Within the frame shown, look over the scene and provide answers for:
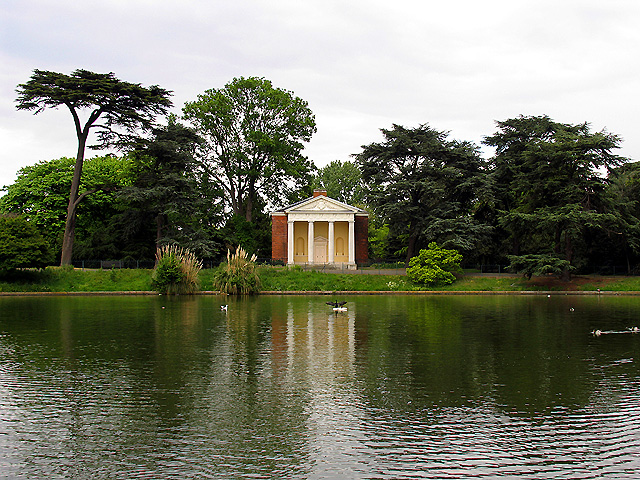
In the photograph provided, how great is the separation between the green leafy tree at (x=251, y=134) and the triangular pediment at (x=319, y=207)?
5.63 meters

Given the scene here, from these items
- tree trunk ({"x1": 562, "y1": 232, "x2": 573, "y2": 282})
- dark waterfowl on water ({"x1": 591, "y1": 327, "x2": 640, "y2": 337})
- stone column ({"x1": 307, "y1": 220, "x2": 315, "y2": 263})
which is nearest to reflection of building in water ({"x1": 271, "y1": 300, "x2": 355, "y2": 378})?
dark waterfowl on water ({"x1": 591, "y1": 327, "x2": 640, "y2": 337})

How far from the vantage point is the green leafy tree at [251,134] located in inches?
2554

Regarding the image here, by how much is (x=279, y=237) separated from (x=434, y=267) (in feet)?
71.8

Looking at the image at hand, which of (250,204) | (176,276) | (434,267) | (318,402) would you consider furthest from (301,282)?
(318,402)

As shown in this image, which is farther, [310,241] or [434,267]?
[310,241]

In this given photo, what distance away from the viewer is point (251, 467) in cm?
830

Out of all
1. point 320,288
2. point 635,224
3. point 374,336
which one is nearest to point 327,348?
point 374,336

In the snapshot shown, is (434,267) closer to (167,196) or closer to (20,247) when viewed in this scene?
(167,196)

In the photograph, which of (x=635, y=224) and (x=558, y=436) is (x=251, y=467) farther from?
(x=635, y=224)

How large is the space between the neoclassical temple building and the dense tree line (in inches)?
135

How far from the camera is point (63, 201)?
5825 cm

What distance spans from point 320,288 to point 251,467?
121ft

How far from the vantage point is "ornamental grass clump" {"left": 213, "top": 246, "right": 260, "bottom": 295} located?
41625 millimetres

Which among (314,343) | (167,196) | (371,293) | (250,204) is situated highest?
(250,204)
